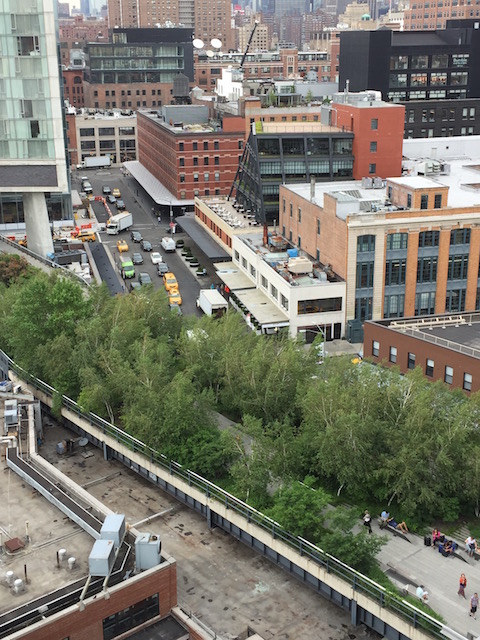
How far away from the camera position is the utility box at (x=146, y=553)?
39.7m

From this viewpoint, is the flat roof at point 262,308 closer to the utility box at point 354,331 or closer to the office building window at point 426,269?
the utility box at point 354,331

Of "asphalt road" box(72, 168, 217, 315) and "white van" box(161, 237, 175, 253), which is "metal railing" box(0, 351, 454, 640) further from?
"white van" box(161, 237, 175, 253)

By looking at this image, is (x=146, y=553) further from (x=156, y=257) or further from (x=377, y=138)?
(x=377, y=138)

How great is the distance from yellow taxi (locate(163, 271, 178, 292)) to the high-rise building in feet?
58.1

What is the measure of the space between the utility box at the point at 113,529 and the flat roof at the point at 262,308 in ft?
158

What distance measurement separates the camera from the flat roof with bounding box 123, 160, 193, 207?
146 m

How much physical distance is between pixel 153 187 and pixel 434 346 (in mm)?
103465

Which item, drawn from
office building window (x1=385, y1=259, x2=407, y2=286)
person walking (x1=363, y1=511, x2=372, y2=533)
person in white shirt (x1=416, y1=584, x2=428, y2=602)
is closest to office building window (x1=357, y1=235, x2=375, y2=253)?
office building window (x1=385, y1=259, x2=407, y2=286)

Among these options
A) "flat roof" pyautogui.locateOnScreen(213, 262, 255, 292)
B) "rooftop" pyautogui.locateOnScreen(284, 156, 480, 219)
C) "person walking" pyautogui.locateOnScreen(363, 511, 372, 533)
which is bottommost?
"flat roof" pyautogui.locateOnScreen(213, 262, 255, 292)

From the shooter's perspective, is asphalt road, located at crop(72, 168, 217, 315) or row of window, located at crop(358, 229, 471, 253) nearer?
row of window, located at crop(358, 229, 471, 253)

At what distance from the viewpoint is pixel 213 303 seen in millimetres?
94062

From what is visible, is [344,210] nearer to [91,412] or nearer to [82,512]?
[91,412]

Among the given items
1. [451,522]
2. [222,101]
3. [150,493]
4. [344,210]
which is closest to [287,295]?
[344,210]

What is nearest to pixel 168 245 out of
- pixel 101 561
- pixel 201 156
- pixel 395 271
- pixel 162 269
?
pixel 162 269
